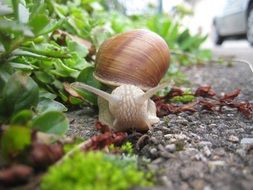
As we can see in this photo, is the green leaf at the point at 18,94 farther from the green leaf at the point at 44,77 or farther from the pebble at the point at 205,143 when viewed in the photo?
the pebble at the point at 205,143

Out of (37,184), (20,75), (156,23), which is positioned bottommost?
(156,23)

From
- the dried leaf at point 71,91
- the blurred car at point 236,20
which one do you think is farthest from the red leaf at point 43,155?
the blurred car at point 236,20

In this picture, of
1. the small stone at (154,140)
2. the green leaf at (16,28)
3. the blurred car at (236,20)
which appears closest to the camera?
the green leaf at (16,28)

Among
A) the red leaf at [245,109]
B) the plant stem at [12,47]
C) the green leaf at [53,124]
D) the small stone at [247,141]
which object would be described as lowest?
A: the red leaf at [245,109]

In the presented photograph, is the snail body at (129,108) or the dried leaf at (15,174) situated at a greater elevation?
the dried leaf at (15,174)

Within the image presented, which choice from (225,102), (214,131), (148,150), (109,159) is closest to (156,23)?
(225,102)

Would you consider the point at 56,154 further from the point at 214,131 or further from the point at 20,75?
the point at 214,131
